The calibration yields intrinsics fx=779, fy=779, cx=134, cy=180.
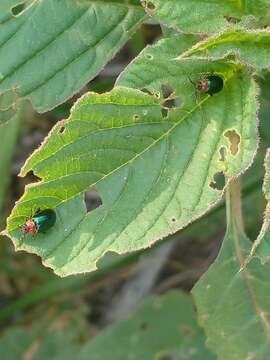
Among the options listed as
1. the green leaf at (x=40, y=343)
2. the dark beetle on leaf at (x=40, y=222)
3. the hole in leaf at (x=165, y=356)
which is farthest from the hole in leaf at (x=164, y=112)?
the green leaf at (x=40, y=343)

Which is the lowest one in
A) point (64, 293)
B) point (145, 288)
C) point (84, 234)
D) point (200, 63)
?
point (145, 288)

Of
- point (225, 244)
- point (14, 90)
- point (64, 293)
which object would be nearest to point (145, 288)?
point (64, 293)

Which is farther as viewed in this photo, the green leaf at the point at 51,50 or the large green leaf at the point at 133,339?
the large green leaf at the point at 133,339

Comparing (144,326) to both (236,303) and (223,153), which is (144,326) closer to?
(236,303)

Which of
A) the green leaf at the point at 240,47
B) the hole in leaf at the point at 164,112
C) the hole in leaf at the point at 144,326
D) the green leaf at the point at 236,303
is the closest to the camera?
the green leaf at the point at 240,47

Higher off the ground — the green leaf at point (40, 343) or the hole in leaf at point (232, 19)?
the hole in leaf at point (232, 19)

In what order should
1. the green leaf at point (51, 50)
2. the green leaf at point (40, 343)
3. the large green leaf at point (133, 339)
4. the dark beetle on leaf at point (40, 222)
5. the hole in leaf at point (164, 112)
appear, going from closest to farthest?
the dark beetle on leaf at point (40, 222) → the hole in leaf at point (164, 112) → the green leaf at point (51, 50) → the large green leaf at point (133, 339) → the green leaf at point (40, 343)

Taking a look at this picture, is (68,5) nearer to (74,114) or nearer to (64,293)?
(74,114)

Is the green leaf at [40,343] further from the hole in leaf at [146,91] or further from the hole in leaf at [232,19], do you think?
the hole in leaf at [232,19]
